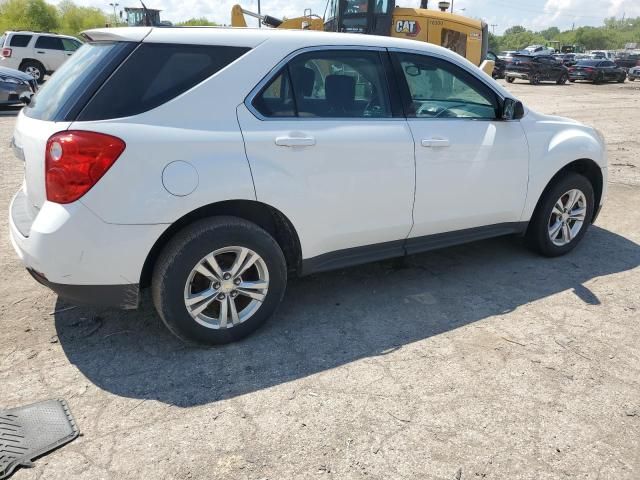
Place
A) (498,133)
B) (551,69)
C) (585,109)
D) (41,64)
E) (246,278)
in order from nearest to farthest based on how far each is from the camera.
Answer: (246,278), (498,133), (585,109), (41,64), (551,69)

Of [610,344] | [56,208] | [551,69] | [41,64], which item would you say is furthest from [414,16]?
[551,69]

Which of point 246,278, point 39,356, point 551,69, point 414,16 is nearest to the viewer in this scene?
Result: point 39,356

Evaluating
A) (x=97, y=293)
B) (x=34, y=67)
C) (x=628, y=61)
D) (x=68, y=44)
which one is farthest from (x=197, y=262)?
(x=628, y=61)

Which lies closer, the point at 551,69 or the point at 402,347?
the point at 402,347

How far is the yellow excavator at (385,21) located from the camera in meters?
11.1

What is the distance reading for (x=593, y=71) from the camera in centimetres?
3088

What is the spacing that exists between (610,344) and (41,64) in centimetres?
2078

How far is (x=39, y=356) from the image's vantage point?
121 inches

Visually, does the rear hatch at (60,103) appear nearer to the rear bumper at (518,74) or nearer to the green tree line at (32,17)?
the rear bumper at (518,74)

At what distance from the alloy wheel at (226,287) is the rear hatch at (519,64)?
2842 cm

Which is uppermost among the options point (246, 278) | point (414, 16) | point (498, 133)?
point (414, 16)

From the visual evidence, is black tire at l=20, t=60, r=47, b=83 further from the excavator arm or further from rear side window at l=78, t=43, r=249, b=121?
rear side window at l=78, t=43, r=249, b=121

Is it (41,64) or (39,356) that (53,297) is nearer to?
(39,356)

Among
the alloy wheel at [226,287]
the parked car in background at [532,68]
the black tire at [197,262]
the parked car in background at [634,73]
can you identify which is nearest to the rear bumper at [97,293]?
the black tire at [197,262]
